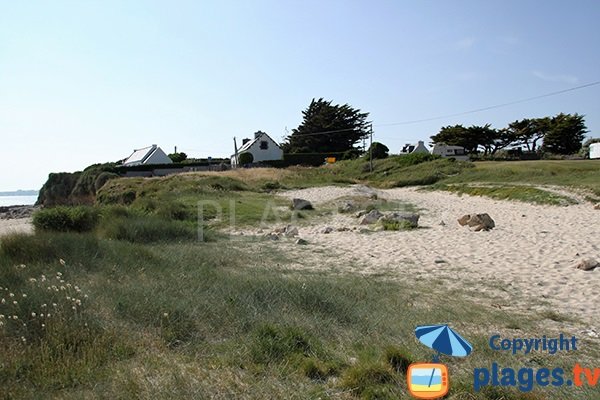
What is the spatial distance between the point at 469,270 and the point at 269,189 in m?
24.0

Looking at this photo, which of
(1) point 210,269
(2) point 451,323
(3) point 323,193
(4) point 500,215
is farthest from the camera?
(3) point 323,193

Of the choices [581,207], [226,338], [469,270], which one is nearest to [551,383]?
[226,338]

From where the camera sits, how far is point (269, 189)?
1249 inches

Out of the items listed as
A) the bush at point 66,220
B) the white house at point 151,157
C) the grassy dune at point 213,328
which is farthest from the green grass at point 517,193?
the white house at point 151,157

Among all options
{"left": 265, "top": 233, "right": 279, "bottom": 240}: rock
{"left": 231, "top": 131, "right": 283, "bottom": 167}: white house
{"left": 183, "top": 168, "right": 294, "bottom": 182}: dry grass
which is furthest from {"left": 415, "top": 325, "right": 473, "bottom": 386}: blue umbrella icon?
{"left": 231, "top": 131, "right": 283, "bottom": 167}: white house

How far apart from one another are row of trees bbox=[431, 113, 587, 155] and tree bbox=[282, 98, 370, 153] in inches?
519

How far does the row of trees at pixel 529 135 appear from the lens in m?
52.3

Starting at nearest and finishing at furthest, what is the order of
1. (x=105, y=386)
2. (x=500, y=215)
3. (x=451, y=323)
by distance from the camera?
(x=105, y=386) → (x=451, y=323) → (x=500, y=215)

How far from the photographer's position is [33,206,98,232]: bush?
1402 cm

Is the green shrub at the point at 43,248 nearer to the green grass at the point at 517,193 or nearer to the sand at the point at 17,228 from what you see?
the sand at the point at 17,228

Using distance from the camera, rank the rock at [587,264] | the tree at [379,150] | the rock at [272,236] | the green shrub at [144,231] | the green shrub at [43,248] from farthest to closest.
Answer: the tree at [379,150], the rock at [272,236], the green shrub at [144,231], the rock at [587,264], the green shrub at [43,248]

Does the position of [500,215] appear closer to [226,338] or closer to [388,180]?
[226,338]

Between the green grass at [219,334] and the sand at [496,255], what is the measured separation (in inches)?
29.8

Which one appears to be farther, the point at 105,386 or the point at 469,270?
the point at 469,270
